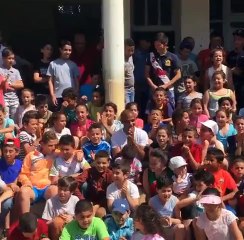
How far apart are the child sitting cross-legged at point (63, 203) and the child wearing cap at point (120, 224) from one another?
46 cm

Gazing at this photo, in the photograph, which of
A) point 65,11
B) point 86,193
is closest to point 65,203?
point 86,193

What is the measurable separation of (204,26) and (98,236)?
6741 mm

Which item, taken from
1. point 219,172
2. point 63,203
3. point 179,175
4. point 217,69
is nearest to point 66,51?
point 217,69

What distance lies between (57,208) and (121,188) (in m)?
0.77

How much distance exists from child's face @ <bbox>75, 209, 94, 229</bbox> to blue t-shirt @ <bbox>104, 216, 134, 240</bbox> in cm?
38

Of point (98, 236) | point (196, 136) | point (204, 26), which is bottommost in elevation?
point (98, 236)

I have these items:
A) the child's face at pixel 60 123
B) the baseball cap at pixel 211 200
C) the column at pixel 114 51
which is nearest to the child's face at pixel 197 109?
the column at pixel 114 51

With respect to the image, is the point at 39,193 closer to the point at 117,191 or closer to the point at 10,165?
the point at 10,165

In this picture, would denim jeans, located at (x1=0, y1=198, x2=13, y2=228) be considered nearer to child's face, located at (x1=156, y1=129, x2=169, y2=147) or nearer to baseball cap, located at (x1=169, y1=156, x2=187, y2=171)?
baseball cap, located at (x1=169, y1=156, x2=187, y2=171)

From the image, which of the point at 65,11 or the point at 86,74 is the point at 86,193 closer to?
the point at 86,74

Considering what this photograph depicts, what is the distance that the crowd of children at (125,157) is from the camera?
9039 mm

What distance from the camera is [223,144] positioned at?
11008mm

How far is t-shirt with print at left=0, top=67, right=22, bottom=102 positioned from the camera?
12.1m

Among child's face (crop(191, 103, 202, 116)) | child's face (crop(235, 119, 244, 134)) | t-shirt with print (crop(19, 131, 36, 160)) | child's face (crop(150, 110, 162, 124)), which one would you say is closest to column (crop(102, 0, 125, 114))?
child's face (crop(150, 110, 162, 124))
